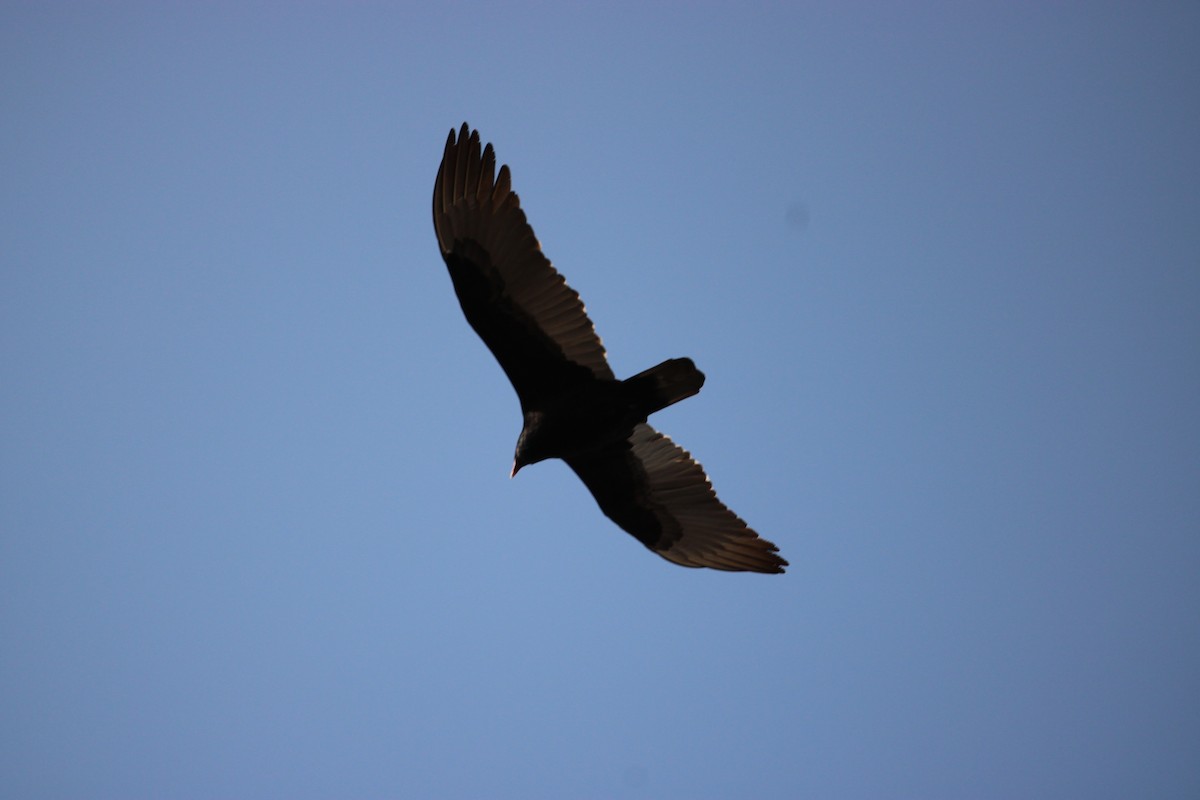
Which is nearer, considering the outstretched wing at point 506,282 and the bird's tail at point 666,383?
the outstretched wing at point 506,282

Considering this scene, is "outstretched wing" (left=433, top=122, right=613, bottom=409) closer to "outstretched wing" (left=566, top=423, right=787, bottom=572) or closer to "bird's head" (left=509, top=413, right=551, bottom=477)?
"bird's head" (left=509, top=413, right=551, bottom=477)

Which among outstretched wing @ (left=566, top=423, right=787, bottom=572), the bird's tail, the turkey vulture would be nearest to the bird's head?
the turkey vulture

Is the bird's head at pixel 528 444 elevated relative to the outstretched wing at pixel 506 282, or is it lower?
lower

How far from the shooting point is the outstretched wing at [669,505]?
8344 mm

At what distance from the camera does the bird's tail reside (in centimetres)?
738

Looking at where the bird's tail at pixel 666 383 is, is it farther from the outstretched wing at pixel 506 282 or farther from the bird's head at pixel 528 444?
the bird's head at pixel 528 444

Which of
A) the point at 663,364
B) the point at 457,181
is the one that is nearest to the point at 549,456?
the point at 663,364

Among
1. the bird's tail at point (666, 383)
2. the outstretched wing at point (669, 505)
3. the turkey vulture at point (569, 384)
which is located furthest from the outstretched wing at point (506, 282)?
the outstretched wing at point (669, 505)

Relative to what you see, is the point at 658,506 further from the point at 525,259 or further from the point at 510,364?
the point at 525,259

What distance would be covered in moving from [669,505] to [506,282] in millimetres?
2438

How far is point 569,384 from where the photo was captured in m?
7.81

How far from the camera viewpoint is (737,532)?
8414mm

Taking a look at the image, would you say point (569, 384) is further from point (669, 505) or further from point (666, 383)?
point (669, 505)

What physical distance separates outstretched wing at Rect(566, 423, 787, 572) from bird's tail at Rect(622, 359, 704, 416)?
24.6 inches
